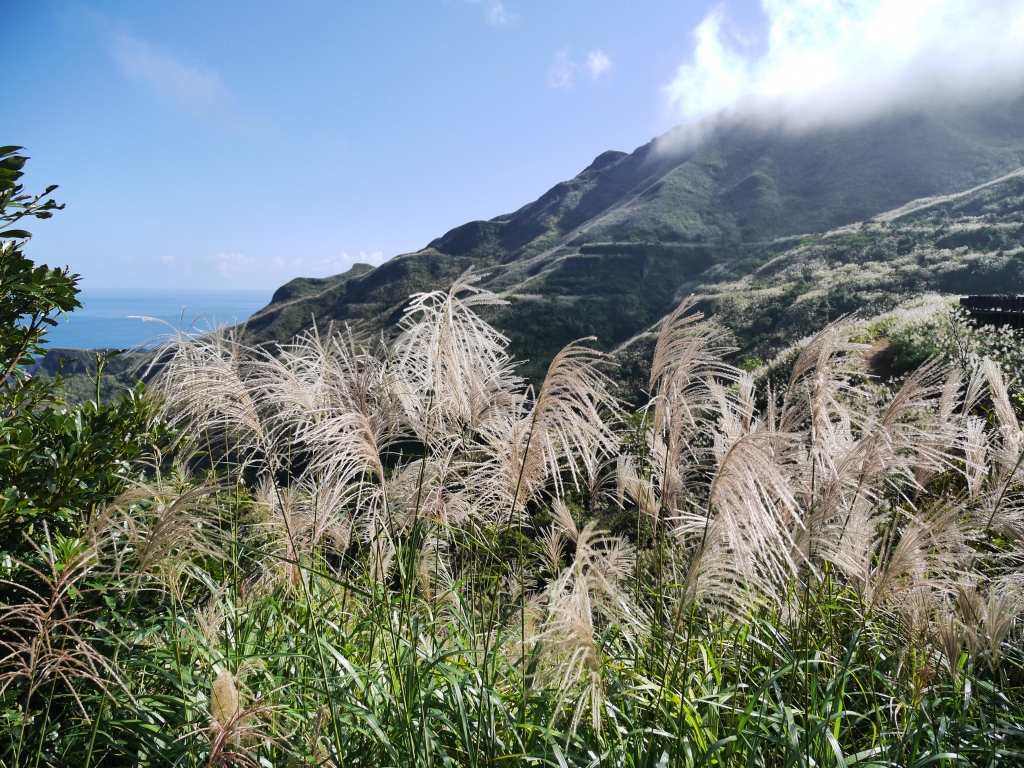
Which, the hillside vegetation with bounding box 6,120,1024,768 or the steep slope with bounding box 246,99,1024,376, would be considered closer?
the hillside vegetation with bounding box 6,120,1024,768

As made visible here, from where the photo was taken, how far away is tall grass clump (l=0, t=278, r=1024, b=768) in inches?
83.7

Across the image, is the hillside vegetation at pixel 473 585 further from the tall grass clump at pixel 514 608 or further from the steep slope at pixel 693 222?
the steep slope at pixel 693 222

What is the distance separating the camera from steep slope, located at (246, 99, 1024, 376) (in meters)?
50.3

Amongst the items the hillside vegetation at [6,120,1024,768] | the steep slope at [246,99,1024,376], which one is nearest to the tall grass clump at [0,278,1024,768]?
the hillside vegetation at [6,120,1024,768]

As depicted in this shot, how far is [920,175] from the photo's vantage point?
64375 mm

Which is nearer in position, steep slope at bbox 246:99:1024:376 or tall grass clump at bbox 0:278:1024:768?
tall grass clump at bbox 0:278:1024:768

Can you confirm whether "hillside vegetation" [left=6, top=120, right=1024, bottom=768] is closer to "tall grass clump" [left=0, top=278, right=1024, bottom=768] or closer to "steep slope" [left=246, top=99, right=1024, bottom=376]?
"tall grass clump" [left=0, top=278, right=1024, bottom=768]

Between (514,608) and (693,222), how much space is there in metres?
73.1

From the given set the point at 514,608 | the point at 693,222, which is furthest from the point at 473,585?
the point at 693,222

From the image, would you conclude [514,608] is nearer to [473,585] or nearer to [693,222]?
[473,585]

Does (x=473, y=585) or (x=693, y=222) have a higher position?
(x=693, y=222)

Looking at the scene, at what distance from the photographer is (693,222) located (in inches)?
2734

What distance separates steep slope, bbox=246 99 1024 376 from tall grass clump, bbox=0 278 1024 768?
104ft

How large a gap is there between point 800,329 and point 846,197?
50929 mm
